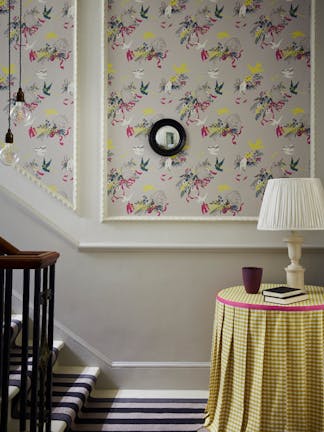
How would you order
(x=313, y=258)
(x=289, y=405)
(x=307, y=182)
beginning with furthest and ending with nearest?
(x=313, y=258) → (x=307, y=182) → (x=289, y=405)

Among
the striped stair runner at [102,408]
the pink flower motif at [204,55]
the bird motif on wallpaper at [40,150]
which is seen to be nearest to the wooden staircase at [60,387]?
the striped stair runner at [102,408]

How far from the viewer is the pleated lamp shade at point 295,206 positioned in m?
2.39

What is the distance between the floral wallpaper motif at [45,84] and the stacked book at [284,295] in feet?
4.54

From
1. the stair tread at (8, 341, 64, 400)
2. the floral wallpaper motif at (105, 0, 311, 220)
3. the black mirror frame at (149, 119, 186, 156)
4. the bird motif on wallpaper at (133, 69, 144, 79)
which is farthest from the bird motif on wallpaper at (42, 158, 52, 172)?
the stair tread at (8, 341, 64, 400)

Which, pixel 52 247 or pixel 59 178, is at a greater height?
pixel 59 178

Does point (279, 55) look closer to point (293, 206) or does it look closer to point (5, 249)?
point (293, 206)

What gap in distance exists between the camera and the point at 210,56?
2988mm

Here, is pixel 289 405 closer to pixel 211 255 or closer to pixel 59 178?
pixel 211 255

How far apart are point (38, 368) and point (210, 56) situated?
2.10 meters

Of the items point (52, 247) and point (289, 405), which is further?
point (52, 247)

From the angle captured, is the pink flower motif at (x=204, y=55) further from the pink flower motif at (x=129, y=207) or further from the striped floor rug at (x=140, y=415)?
the striped floor rug at (x=140, y=415)

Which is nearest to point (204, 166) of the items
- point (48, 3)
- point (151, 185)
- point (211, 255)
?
point (151, 185)

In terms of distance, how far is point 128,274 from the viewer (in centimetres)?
298

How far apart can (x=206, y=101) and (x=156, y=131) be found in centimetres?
36
